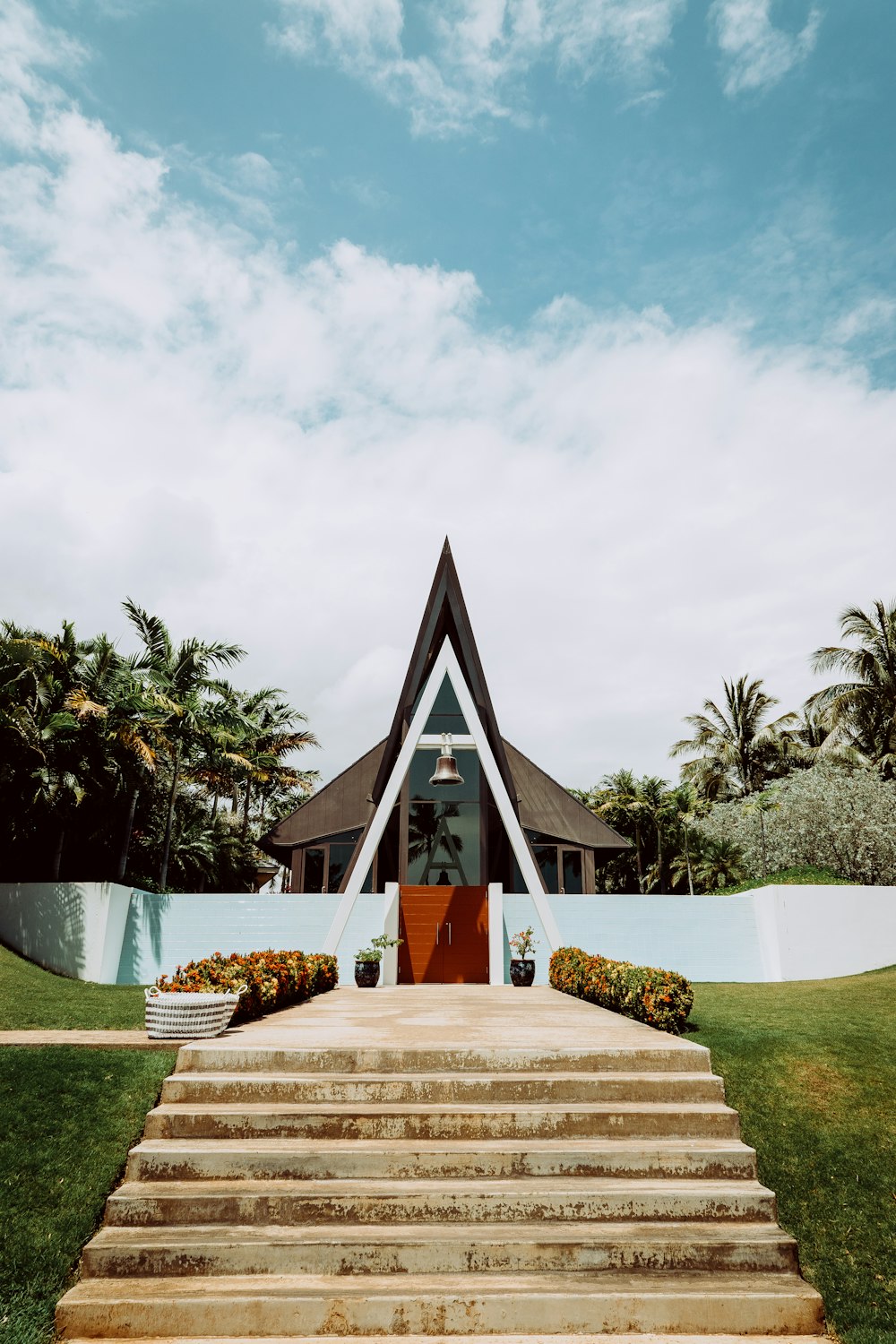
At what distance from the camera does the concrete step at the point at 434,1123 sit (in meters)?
5.66

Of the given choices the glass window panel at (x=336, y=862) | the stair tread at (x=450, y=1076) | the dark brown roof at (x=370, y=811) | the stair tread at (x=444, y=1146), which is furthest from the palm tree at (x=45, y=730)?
the stair tread at (x=444, y=1146)

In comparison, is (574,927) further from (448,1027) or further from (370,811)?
(448,1027)

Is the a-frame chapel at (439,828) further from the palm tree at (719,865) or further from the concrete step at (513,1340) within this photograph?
the palm tree at (719,865)

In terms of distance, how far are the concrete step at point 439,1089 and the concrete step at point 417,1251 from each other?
3.84 ft

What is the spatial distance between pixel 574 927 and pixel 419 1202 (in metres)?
13.7

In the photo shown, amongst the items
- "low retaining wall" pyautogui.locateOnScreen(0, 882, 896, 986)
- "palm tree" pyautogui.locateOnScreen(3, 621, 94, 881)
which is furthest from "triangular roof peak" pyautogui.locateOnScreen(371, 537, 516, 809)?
"palm tree" pyautogui.locateOnScreen(3, 621, 94, 881)

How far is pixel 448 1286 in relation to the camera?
178 inches

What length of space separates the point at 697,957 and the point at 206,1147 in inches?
588

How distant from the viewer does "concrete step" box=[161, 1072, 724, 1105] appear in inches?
237

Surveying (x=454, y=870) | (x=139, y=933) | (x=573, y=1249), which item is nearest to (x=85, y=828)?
(x=139, y=933)

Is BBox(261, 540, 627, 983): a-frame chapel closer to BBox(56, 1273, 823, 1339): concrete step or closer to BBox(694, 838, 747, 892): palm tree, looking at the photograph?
BBox(56, 1273, 823, 1339): concrete step

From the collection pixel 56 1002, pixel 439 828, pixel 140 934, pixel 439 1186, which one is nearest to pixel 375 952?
pixel 439 828

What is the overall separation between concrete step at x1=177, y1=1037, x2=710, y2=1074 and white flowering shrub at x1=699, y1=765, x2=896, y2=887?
68.2 ft

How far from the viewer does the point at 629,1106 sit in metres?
5.99
